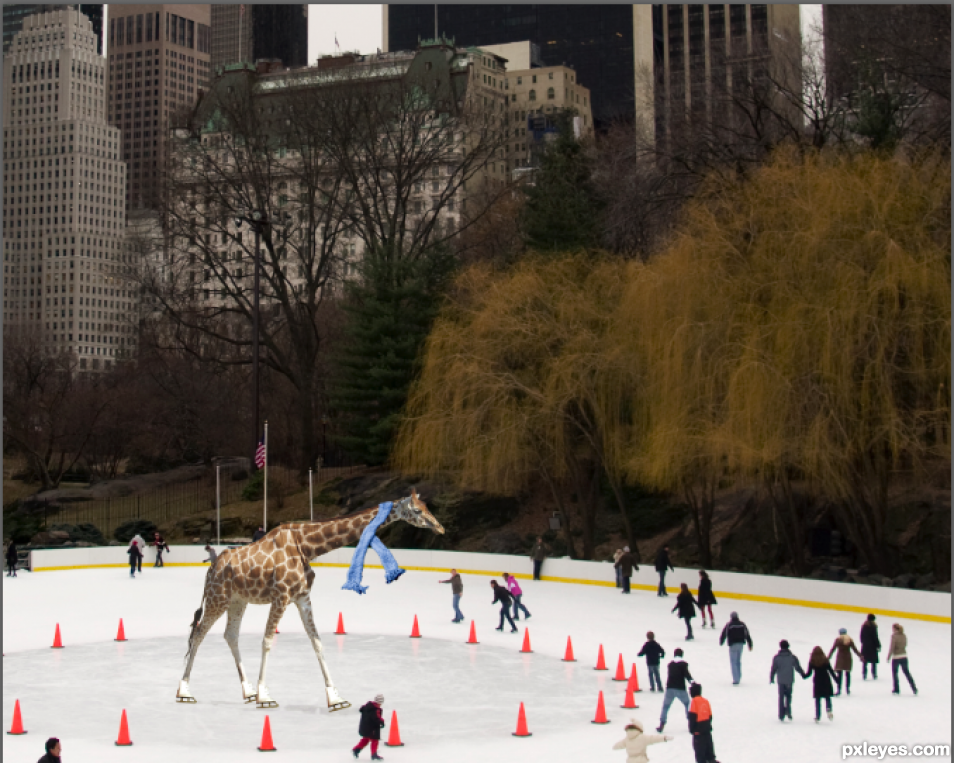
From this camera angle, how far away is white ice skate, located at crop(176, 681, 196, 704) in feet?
61.4

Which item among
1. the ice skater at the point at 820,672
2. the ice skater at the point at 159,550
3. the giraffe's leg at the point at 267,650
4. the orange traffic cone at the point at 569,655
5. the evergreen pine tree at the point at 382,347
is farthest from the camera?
the evergreen pine tree at the point at 382,347

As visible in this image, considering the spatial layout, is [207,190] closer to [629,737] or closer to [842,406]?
[842,406]

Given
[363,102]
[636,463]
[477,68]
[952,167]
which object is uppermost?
[477,68]

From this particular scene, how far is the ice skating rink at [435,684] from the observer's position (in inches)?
631

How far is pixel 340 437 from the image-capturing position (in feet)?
172

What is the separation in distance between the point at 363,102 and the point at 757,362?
107 feet

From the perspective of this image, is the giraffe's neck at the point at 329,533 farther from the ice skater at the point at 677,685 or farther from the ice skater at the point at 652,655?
the ice skater at the point at 677,685

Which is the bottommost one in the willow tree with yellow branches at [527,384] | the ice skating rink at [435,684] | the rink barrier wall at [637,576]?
the ice skating rink at [435,684]

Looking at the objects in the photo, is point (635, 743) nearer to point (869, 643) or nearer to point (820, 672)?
point (820, 672)

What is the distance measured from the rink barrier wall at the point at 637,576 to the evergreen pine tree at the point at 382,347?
9.54 meters

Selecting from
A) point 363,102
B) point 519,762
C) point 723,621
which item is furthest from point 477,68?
point 519,762

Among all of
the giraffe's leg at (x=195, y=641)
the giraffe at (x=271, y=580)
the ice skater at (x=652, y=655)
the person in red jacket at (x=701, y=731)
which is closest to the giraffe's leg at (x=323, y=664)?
the giraffe at (x=271, y=580)

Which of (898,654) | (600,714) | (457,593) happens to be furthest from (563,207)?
(600,714)

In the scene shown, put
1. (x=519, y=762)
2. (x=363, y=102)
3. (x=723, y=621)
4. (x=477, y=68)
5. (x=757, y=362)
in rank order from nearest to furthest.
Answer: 1. (x=519, y=762)
2. (x=723, y=621)
3. (x=757, y=362)
4. (x=363, y=102)
5. (x=477, y=68)
